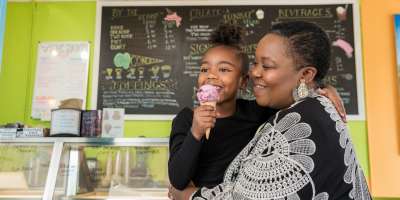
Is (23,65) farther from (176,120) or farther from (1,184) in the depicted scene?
(176,120)

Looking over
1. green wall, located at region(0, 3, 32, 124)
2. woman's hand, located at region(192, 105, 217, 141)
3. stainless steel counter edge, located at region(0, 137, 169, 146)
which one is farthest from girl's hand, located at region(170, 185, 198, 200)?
Result: green wall, located at region(0, 3, 32, 124)

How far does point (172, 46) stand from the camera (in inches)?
154

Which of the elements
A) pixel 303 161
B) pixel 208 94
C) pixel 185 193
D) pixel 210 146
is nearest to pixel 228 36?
pixel 208 94

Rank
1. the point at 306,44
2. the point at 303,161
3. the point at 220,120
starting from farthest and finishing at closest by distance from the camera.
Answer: the point at 220,120, the point at 306,44, the point at 303,161

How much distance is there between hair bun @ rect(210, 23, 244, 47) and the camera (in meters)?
1.64

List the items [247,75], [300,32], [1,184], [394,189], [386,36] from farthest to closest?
[386,36], [394,189], [1,184], [247,75], [300,32]

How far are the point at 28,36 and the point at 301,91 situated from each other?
3654mm

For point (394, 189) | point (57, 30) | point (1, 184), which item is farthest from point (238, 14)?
point (1, 184)

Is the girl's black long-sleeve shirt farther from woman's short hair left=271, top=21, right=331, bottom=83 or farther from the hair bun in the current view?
woman's short hair left=271, top=21, right=331, bottom=83

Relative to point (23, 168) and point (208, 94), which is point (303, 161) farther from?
point (23, 168)

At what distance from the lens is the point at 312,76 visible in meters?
1.20

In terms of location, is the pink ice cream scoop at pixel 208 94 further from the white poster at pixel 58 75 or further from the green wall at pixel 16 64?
the green wall at pixel 16 64

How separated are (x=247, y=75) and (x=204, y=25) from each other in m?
2.35

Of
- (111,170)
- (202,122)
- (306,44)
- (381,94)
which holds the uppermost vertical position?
(381,94)
